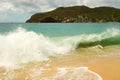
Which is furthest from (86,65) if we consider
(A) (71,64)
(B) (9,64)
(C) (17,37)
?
(C) (17,37)

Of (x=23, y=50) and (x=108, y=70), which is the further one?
(x=23, y=50)

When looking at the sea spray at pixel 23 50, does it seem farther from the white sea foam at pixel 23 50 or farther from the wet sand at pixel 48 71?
the wet sand at pixel 48 71

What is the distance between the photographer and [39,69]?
901cm

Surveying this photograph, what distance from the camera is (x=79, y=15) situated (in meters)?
148

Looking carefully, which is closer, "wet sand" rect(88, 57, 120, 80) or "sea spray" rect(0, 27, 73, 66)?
"wet sand" rect(88, 57, 120, 80)

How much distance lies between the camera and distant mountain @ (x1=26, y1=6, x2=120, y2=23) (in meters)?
140

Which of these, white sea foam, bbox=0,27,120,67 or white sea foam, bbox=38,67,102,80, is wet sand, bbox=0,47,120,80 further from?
white sea foam, bbox=0,27,120,67

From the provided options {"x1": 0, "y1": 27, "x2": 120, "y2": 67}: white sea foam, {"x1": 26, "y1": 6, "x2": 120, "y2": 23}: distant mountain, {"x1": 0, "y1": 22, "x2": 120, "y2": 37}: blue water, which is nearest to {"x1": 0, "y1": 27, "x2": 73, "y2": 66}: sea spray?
{"x1": 0, "y1": 27, "x2": 120, "y2": 67}: white sea foam

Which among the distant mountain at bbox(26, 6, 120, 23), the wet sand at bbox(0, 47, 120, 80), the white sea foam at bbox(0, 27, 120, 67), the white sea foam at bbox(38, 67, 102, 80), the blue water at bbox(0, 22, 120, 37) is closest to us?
the white sea foam at bbox(38, 67, 102, 80)

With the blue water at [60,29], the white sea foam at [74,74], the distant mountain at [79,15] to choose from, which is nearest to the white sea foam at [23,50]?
the white sea foam at [74,74]

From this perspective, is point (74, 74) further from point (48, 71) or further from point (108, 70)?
point (108, 70)

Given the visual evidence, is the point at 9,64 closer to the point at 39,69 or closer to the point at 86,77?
the point at 39,69

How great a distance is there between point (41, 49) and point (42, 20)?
125m

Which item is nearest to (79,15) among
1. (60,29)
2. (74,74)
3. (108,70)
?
(60,29)
